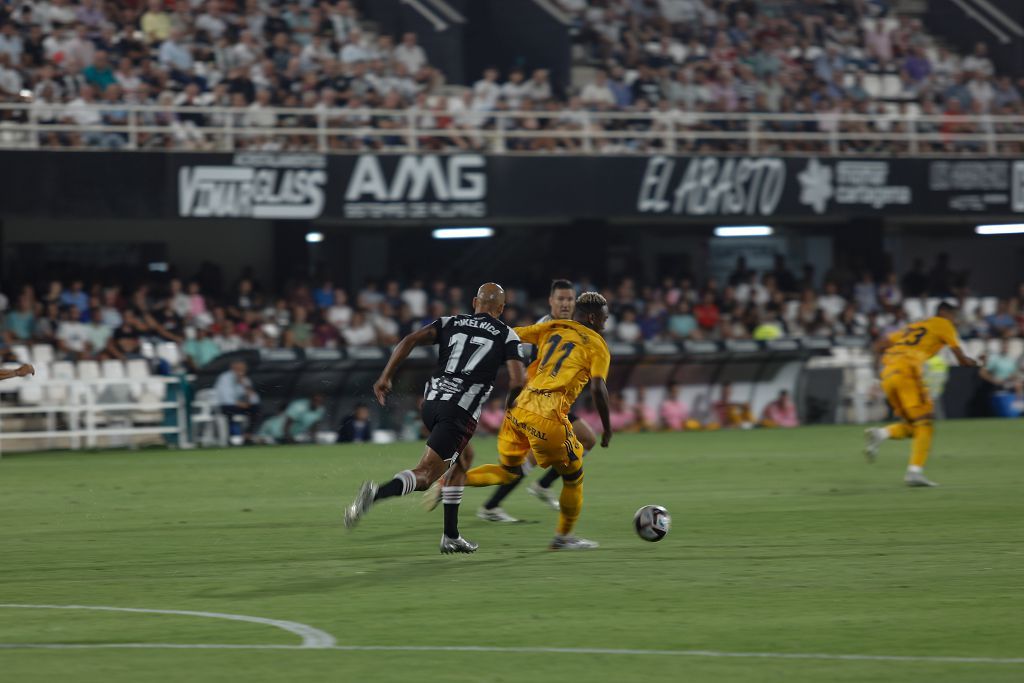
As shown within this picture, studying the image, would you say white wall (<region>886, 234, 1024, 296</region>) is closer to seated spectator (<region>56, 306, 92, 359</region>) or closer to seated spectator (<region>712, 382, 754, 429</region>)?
seated spectator (<region>712, 382, 754, 429</region>)

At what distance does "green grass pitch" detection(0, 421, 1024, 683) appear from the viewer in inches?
290

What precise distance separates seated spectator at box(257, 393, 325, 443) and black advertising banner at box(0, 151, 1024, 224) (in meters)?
3.80

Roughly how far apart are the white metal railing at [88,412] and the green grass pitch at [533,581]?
545cm

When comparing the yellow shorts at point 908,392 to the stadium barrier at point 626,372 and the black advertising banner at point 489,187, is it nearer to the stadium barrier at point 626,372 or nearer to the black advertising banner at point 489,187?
the stadium barrier at point 626,372

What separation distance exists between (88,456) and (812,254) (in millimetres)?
19144

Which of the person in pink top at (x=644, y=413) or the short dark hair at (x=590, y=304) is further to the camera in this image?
the person in pink top at (x=644, y=413)

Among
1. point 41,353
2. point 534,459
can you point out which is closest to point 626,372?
point 41,353

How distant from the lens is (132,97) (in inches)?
1014

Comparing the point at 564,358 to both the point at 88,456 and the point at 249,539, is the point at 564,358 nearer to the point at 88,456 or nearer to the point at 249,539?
the point at 249,539

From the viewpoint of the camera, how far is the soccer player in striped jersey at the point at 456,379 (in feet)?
36.6

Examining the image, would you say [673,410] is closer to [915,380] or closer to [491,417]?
[491,417]

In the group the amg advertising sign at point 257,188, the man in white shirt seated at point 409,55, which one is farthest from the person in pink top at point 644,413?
the man in white shirt seated at point 409,55

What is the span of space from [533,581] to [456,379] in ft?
6.35

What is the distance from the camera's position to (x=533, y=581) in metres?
9.90
